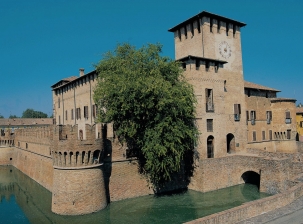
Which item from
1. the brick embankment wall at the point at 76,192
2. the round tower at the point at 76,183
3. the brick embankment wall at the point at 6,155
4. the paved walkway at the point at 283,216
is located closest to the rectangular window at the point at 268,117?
the paved walkway at the point at 283,216

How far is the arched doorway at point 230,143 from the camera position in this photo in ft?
81.9

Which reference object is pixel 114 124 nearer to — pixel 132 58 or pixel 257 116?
pixel 132 58

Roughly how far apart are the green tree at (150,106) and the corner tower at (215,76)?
7.61ft

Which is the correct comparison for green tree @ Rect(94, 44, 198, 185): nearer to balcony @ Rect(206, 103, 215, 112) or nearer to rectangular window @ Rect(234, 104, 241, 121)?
balcony @ Rect(206, 103, 215, 112)

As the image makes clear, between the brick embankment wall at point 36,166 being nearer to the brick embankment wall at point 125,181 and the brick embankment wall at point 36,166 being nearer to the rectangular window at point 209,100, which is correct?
the brick embankment wall at point 125,181

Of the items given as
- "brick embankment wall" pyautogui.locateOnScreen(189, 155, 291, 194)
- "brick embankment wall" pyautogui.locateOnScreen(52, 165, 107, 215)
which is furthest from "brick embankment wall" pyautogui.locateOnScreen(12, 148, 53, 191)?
"brick embankment wall" pyautogui.locateOnScreen(189, 155, 291, 194)

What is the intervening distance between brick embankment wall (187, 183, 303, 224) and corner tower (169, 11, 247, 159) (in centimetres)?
785

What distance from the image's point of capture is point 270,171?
2053 centimetres

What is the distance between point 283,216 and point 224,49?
54.3 feet

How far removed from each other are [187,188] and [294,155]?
9.90m

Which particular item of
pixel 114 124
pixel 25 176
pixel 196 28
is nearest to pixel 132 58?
pixel 114 124

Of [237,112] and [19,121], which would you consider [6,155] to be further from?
[237,112]

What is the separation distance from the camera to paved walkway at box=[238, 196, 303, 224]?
12.3 m

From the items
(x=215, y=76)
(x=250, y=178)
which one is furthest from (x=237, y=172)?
(x=215, y=76)
